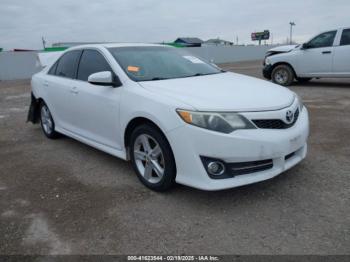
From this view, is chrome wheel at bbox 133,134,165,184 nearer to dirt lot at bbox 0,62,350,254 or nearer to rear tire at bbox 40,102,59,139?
dirt lot at bbox 0,62,350,254

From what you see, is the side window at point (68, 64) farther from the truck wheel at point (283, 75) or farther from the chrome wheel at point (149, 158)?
the truck wheel at point (283, 75)

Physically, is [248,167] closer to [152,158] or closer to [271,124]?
[271,124]

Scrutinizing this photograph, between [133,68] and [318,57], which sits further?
[318,57]

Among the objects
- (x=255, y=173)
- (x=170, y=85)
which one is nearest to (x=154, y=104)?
(x=170, y=85)

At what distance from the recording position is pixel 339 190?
11.9ft

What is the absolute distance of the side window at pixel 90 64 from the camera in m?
4.48

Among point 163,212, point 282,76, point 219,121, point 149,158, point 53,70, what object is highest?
point 53,70

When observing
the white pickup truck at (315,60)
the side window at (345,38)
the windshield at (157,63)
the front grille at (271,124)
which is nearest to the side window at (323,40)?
the white pickup truck at (315,60)

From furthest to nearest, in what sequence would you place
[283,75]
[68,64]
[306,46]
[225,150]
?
[283,75] < [306,46] < [68,64] < [225,150]

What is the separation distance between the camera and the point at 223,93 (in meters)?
3.54

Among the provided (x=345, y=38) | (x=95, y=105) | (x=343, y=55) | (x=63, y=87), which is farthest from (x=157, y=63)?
(x=345, y=38)

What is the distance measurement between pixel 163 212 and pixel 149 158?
62 cm

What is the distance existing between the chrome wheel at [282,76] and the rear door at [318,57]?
1.77 feet

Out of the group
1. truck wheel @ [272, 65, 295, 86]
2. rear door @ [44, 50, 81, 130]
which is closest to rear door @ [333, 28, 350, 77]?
truck wheel @ [272, 65, 295, 86]
